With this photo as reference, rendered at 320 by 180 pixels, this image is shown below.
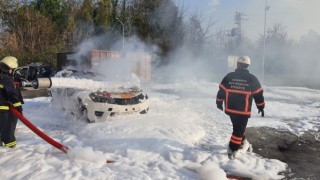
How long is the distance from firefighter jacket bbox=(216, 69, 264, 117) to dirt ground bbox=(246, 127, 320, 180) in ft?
3.91

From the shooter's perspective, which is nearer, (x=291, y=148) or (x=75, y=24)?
(x=291, y=148)

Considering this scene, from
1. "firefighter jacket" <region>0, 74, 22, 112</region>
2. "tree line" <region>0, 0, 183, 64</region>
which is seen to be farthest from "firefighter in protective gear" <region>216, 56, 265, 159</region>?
"tree line" <region>0, 0, 183, 64</region>

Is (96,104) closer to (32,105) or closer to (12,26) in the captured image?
(32,105)

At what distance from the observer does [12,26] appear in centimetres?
3409

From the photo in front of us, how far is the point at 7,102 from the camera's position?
639 cm

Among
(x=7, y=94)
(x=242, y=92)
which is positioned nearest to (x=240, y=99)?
(x=242, y=92)

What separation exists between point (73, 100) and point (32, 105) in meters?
3.88

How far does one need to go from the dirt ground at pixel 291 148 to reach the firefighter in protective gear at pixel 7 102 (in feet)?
15.0

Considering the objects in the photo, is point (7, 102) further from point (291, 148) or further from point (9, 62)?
point (291, 148)

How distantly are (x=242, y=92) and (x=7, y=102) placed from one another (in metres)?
4.18

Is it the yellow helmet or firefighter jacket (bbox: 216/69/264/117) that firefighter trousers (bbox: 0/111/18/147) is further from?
firefighter jacket (bbox: 216/69/264/117)

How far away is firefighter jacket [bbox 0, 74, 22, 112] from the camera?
20.6ft

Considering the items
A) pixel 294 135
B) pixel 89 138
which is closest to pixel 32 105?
pixel 89 138

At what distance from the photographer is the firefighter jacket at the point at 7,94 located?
6281 millimetres
